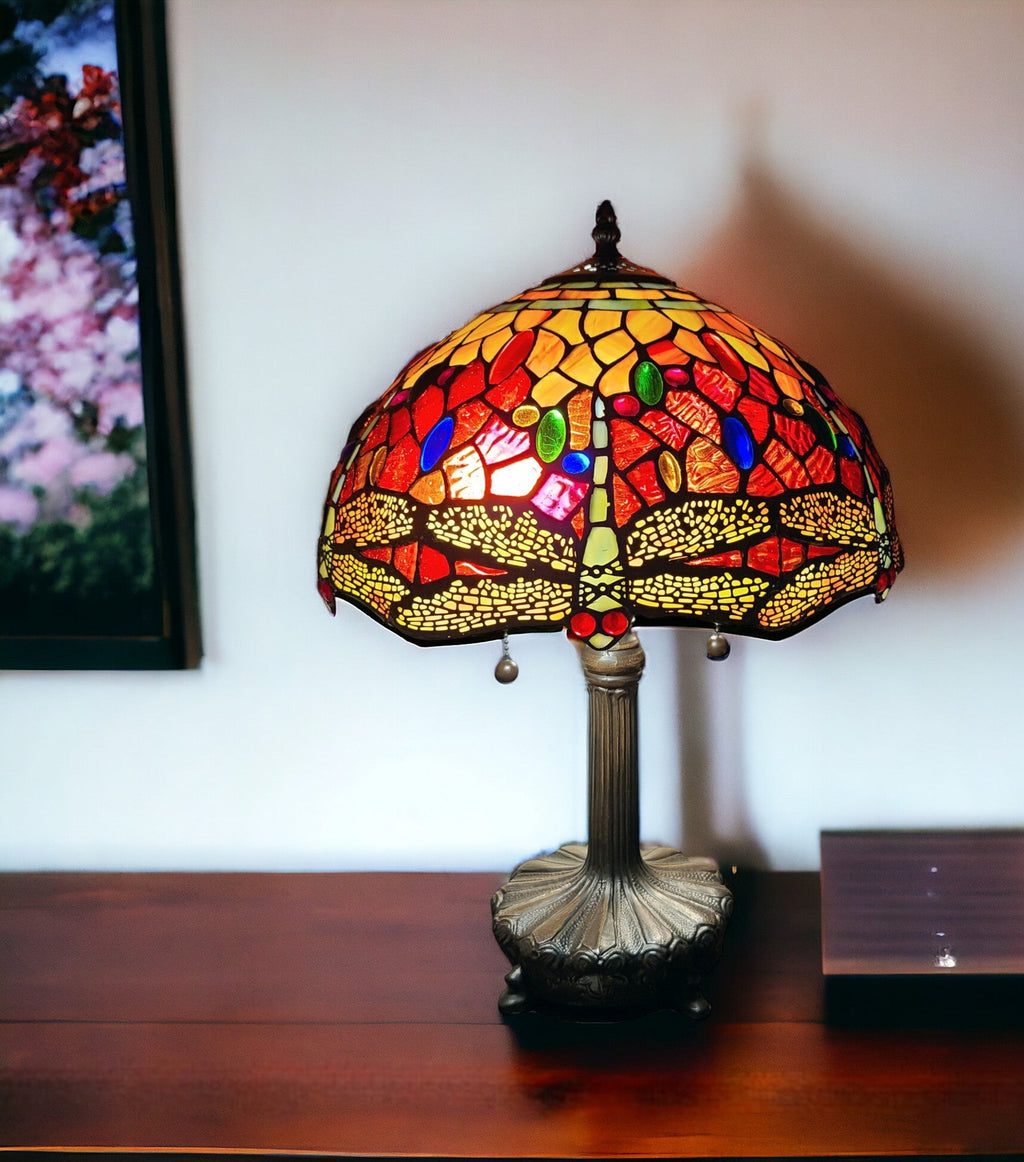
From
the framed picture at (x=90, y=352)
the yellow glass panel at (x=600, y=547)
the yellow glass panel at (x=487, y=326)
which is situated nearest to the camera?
the yellow glass panel at (x=600, y=547)

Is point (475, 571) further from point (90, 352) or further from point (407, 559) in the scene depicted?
point (90, 352)

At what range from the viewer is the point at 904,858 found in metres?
1.08

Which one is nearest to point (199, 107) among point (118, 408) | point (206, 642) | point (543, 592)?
point (118, 408)

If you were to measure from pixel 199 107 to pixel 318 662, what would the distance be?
0.61 meters

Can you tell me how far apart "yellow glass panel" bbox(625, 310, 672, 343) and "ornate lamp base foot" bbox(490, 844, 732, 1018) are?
0.46 meters

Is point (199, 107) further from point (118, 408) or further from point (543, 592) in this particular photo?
point (543, 592)

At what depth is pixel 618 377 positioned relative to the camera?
2.32 feet

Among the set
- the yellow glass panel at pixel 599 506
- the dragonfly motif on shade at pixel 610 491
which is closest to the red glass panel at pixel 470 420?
the dragonfly motif on shade at pixel 610 491

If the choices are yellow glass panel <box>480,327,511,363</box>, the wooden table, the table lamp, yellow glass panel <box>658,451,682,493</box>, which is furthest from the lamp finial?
the wooden table

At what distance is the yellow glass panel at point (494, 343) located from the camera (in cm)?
76

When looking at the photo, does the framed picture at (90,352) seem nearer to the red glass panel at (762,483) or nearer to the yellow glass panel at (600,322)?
the yellow glass panel at (600,322)

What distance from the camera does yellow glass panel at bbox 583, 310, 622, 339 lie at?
73 centimetres

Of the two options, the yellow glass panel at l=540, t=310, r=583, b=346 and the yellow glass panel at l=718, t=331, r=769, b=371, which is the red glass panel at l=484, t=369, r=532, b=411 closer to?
the yellow glass panel at l=540, t=310, r=583, b=346

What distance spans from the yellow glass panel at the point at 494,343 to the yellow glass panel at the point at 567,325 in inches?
1.2
